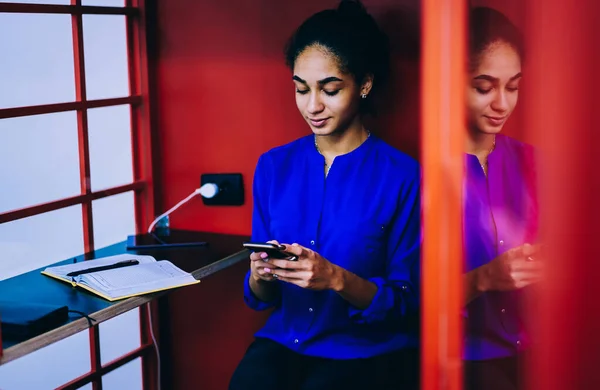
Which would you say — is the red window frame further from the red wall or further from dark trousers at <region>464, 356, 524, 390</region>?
dark trousers at <region>464, 356, 524, 390</region>

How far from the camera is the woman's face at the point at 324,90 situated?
2039 millimetres

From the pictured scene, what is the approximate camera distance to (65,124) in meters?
2.33

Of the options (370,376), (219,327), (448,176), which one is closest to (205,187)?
(219,327)

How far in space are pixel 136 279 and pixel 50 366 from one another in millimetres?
706

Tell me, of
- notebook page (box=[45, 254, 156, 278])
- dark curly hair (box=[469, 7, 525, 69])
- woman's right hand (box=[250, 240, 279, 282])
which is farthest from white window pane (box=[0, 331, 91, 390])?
dark curly hair (box=[469, 7, 525, 69])

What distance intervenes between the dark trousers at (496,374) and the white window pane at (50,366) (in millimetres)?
1562

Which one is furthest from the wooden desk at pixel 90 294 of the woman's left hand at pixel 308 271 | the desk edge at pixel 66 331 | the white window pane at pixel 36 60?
the white window pane at pixel 36 60

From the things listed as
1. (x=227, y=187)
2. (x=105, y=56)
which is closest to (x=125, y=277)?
(x=227, y=187)

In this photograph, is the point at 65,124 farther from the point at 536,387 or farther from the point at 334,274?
the point at 536,387

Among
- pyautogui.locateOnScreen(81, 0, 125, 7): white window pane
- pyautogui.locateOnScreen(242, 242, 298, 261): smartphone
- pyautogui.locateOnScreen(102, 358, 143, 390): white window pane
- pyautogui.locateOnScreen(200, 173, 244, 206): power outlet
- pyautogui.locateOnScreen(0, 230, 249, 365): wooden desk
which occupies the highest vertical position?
pyautogui.locateOnScreen(81, 0, 125, 7): white window pane

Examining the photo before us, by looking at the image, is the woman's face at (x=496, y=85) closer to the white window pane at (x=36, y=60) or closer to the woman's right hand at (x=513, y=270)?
the woman's right hand at (x=513, y=270)

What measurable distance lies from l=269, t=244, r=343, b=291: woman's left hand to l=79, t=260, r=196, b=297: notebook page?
0.29 meters

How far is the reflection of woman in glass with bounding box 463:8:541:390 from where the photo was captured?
47.0 inches

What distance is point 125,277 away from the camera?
76.7 inches
